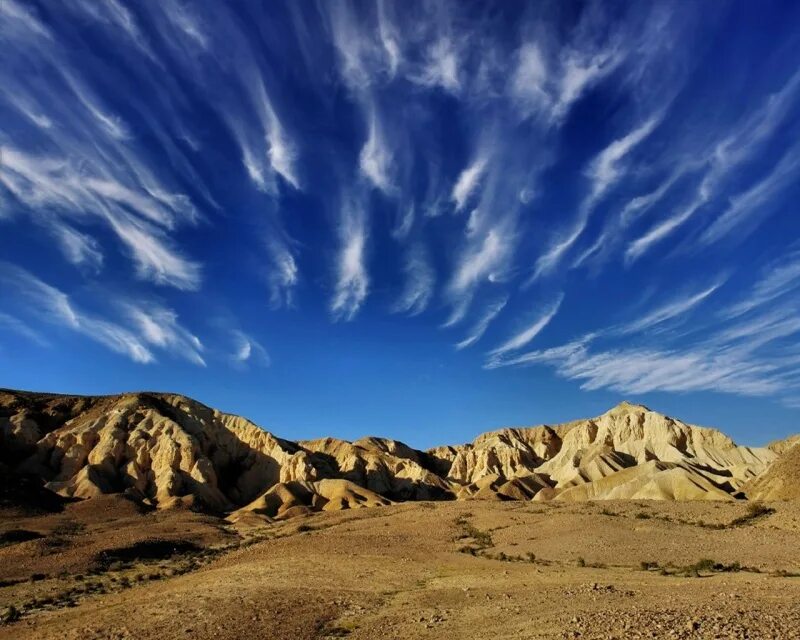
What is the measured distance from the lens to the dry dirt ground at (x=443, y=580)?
1443cm

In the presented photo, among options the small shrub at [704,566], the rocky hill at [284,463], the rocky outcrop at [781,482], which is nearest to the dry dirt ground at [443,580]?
the small shrub at [704,566]

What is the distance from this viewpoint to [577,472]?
104 metres

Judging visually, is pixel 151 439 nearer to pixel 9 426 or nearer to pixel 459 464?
pixel 9 426

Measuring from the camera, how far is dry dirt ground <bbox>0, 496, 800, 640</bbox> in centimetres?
1443

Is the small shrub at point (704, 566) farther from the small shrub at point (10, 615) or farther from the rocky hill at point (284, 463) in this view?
the rocky hill at point (284, 463)

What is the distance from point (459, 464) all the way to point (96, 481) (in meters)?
84.3

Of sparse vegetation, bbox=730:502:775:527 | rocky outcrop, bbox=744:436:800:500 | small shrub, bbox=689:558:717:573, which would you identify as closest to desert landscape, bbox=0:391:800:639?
small shrub, bbox=689:558:717:573

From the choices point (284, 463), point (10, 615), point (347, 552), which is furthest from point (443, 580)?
point (284, 463)

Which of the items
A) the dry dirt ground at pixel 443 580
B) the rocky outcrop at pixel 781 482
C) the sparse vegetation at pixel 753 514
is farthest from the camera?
the rocky outcrop at pixel 781 482

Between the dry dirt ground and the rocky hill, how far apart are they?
30945 millimetres

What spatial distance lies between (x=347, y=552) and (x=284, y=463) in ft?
258

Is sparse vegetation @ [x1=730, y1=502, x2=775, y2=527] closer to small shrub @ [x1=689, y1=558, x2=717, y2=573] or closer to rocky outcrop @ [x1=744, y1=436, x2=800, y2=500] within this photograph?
rocky outcrop @ [x1=744, y1=436, x2=800, y2=500]

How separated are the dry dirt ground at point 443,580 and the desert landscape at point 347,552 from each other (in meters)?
0.12

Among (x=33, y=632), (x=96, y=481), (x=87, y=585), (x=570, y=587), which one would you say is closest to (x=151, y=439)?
(x=96, y=481)
